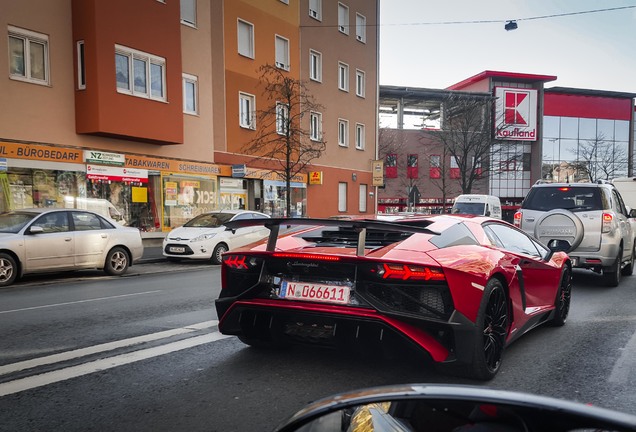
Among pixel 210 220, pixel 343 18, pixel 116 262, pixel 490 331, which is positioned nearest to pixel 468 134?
pixel 343 18

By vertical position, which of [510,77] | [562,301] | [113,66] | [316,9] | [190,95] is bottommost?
[562,301]

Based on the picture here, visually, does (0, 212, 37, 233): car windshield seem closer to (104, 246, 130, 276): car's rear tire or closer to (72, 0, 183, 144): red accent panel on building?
(104, 246, 130, 276): car's rear tire

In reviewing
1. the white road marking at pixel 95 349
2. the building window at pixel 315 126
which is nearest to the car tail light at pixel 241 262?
the white road marking at pixel 95 349

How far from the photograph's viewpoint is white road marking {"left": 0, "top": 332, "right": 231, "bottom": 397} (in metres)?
3.74

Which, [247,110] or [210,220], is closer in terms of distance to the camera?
[210,220]

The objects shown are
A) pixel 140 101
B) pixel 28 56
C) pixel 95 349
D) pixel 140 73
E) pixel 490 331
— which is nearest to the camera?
pixel 490 331

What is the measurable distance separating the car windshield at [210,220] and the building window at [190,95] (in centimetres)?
643

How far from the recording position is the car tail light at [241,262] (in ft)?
13.6

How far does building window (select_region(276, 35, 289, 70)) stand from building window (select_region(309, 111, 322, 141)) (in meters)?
2.98

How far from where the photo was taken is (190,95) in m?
20.5

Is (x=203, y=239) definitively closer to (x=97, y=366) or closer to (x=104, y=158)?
(x=104, y=158)

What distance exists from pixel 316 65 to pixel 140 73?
1243cm

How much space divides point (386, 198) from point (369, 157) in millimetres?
15357

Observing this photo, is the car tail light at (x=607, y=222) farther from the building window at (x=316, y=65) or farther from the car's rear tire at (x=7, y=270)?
the building window at (x=316, y=65)
